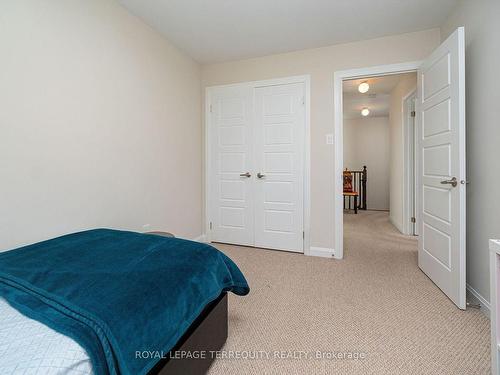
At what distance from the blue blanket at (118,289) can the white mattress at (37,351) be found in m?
0.02

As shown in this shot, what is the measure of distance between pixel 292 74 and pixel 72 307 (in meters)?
3.10

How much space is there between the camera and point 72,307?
2.57 ft

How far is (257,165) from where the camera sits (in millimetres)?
3285

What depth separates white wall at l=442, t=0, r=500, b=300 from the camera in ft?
5.53

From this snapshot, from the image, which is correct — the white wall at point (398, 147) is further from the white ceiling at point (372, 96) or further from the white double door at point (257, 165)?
the white double door at point (257, 165)

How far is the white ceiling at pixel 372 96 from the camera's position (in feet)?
13.4

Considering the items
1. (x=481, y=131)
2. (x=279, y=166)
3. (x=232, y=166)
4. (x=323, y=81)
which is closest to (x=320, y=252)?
(x=279, y=166)

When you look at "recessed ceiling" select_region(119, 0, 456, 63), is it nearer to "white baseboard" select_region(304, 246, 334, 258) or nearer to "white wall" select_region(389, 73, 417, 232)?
"white wall" select_region(389, 73, 417, 232)

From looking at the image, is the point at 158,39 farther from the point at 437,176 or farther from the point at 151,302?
the point at 437,176

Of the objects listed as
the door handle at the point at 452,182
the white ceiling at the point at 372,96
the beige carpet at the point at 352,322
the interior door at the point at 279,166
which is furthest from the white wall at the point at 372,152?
the door handle at the point at 452,182

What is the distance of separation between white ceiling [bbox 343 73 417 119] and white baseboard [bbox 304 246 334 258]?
2493 mm

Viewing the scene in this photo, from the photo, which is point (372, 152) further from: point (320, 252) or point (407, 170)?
point (320, 252)

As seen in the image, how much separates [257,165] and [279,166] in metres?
0.30

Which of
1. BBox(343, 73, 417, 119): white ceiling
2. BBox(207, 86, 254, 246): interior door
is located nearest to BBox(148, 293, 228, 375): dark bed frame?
BBox(207, 86, 254, 246): interior door
